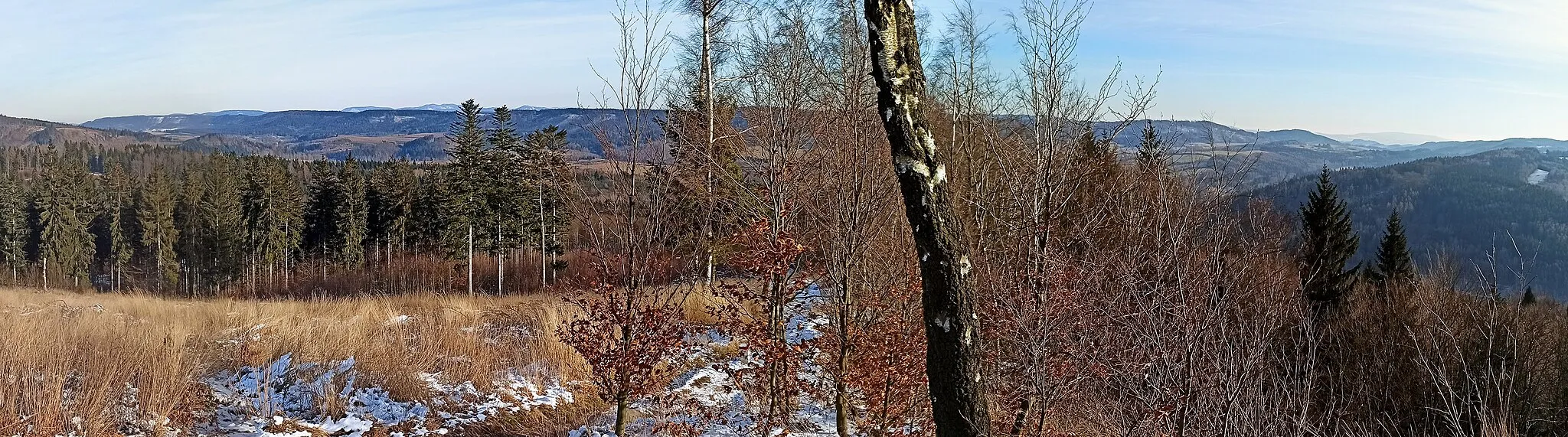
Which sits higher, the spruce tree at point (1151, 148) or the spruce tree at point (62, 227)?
the spruce tree at point (1151, 148)

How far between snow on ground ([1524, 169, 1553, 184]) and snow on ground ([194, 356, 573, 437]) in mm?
174246

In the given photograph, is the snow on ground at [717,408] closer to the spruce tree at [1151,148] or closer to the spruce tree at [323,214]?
the spruce tree at [1151,148]

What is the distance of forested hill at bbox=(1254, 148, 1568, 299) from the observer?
9050cm

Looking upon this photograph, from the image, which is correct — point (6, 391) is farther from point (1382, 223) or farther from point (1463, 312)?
point (1382, 223)

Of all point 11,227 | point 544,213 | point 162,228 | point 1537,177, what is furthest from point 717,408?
point 1537,177

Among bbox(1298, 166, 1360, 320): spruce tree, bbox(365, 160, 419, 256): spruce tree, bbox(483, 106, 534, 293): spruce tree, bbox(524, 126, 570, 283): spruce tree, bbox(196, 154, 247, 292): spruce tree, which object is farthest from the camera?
bbox(365, 160, 419, 256): spruce tree

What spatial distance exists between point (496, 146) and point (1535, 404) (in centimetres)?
3464

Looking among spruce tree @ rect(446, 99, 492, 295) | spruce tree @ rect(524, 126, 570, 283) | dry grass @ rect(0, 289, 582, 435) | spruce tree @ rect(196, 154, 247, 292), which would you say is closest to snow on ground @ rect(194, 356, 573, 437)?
dry grass @ rect(0, 289, 582, 435)

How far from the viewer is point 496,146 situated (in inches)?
1323

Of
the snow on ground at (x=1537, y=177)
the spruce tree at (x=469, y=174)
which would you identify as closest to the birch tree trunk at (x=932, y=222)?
the spruce tree at (x=469, y=174)

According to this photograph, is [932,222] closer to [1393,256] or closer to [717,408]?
[717,408]

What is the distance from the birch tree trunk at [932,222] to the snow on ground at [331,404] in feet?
16.7

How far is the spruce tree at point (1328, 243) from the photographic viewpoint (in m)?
21.8

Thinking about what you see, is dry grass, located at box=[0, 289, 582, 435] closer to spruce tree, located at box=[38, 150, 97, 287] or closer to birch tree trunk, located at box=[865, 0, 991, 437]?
birch tree trunk, located at box=[865, 0, 991, 437]
